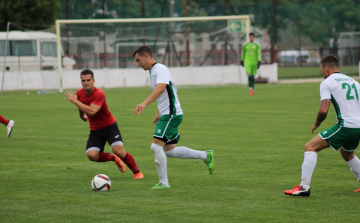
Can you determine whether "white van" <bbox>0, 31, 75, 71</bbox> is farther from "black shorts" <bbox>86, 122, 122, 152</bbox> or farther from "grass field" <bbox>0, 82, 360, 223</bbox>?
"black shorts" <bbox>86, 122, 122, 152</bbox>

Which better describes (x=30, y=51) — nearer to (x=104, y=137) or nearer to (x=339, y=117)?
(x=104, y=137)

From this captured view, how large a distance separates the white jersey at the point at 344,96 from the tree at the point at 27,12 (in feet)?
95.8

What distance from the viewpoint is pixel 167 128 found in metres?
7.11

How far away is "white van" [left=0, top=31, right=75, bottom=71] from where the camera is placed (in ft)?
98.3

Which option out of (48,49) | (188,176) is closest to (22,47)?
(48,49)

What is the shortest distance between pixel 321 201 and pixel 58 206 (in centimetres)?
306

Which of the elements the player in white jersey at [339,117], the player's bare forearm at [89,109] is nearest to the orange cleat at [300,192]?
the player in white jersey at [339,117]

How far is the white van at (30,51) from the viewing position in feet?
98.3

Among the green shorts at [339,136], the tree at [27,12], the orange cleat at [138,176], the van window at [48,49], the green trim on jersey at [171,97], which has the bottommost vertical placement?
the orange cleat at [138,176]

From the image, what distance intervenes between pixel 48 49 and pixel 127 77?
4.86 meters

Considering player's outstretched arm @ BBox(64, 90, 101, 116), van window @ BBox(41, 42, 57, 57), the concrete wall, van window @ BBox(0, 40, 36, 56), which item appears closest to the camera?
player's outstretched arm @ BBox(64, 90, 101, 116)

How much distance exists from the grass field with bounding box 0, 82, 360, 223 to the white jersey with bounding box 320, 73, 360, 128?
3.10ft

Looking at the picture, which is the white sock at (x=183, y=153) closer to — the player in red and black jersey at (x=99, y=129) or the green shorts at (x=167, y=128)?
the green shorts at (x=167, y=128)

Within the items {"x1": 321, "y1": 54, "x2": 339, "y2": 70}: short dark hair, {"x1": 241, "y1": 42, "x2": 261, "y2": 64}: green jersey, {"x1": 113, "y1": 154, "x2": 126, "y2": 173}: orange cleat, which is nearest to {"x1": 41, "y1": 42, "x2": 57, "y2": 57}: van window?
{"x1": 241, "y1": 42, "x2": 261, "y2": 64}: green jersey
